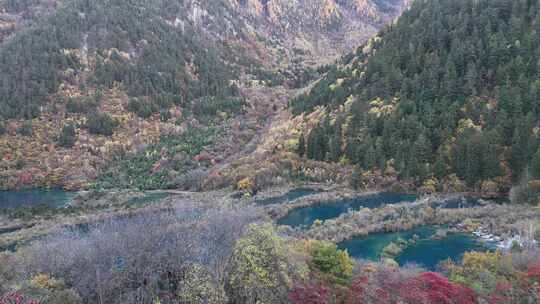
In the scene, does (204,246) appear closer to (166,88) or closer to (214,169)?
(214,169)

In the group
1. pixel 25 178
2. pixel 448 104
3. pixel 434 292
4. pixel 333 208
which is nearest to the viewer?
pixel 434 292

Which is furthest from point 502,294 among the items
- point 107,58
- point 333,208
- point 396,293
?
point 107,58

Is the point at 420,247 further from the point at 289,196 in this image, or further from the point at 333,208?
the point at 289,196

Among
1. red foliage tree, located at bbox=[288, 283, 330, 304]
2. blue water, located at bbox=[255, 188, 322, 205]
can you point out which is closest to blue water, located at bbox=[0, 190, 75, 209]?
blue water, located at bbox=[255, 188, 322, 205]

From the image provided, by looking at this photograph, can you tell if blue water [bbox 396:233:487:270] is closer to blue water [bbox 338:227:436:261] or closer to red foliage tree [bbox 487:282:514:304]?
blue water [bbox 338:227:436:261]

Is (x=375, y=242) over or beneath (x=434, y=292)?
beneath

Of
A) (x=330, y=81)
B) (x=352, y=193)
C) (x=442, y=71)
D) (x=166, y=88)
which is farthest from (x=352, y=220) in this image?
(x=166, y=88)
